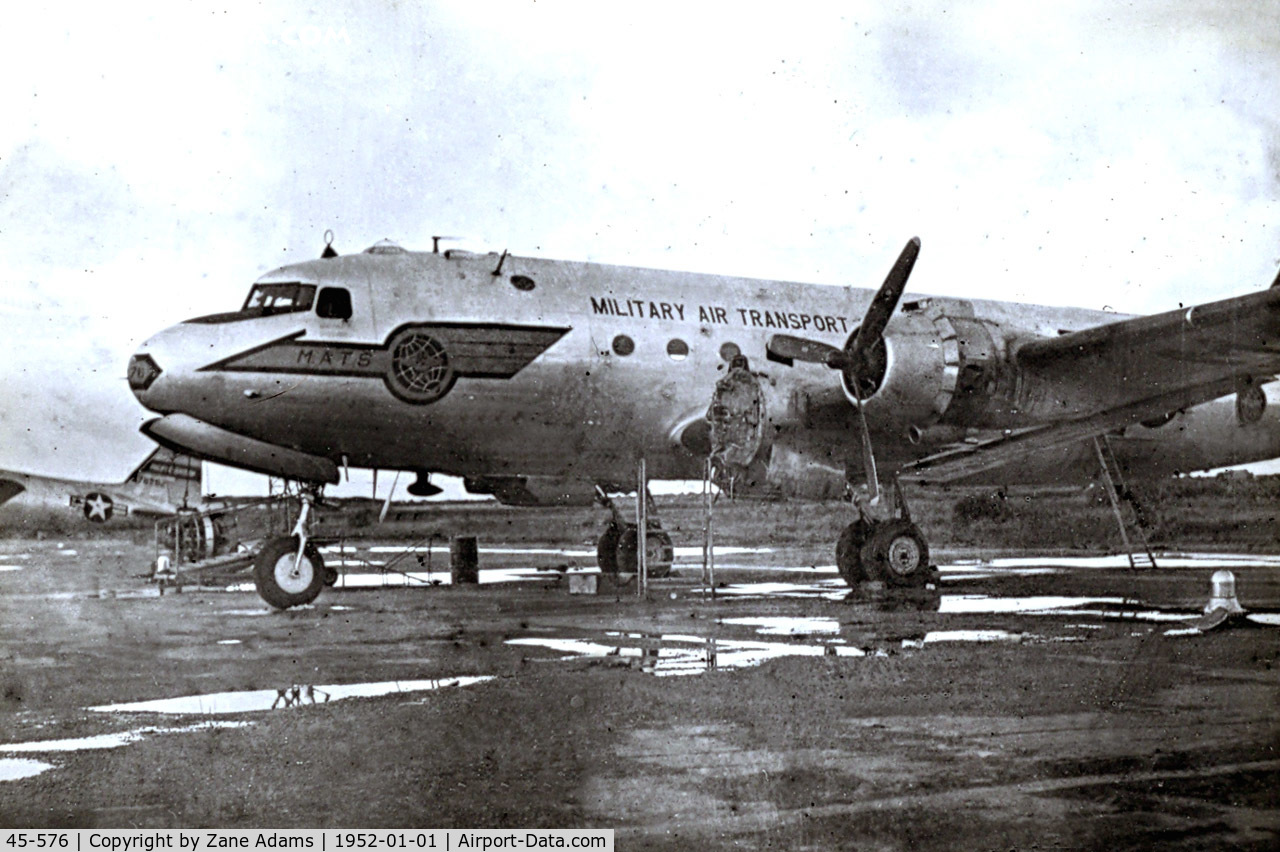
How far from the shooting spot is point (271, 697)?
22.8 feet

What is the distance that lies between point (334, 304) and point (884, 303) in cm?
618

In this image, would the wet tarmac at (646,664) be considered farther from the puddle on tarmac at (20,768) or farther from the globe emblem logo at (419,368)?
the globe emblem logo at (419,368)

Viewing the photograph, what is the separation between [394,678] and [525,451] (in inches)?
265

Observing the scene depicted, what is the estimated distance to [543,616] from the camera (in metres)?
11.7

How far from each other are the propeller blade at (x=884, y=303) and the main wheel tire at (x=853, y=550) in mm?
2519

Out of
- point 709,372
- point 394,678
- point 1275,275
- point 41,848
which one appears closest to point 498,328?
point 709,372

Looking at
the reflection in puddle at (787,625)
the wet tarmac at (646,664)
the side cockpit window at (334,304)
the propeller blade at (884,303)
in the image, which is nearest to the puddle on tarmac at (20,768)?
the wet tarmac at (646,664)

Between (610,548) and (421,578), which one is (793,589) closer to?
(610,548)

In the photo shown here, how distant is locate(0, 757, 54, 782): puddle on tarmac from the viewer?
501cm

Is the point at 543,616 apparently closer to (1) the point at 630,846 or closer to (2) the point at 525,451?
(2) the point at 525,451

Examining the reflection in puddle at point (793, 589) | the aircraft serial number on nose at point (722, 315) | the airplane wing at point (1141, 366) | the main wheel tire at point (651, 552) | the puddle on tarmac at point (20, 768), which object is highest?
the aircraft serial number on nose at point (722, 315)

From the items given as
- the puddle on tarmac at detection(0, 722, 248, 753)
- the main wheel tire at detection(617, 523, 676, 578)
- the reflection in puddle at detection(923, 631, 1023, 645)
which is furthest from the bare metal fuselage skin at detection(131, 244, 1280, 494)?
the puddle on tarmac at detection(0, 722, 248, 753)

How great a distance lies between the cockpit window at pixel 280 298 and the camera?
1284 centimetres

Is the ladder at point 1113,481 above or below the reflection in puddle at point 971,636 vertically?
above
